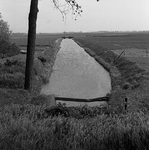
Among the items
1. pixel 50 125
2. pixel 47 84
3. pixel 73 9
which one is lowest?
pixel 47 84

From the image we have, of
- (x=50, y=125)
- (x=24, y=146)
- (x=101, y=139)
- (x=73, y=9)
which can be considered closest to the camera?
(x=24, y=146)

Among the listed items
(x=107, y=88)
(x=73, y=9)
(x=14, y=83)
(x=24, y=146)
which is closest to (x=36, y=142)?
(x=24, y=146)

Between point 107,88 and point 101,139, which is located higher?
point 101,139

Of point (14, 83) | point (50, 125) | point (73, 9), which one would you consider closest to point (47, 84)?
point (14, 83)

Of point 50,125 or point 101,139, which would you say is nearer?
point 101,139

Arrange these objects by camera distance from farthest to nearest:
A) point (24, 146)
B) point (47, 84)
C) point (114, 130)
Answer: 1. point (47, 84)
2. point (114, 130)
3. point (24, 146)

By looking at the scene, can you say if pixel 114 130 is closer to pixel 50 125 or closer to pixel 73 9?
pixel 50 125

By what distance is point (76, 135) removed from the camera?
187 inches

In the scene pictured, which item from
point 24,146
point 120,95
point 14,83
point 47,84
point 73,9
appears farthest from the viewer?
point 47,84

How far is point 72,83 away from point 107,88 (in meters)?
3.71

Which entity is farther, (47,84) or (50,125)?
(47,84)

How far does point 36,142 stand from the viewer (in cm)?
439

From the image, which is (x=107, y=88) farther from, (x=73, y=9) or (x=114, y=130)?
(x=114, y=130)

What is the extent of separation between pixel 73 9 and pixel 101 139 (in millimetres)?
8698
